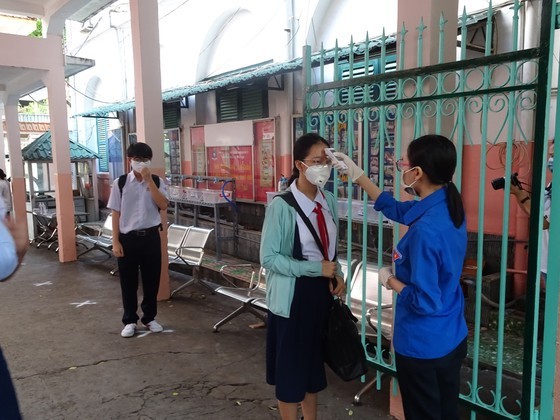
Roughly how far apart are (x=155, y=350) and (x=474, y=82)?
381cm

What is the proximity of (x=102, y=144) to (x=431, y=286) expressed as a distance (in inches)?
501

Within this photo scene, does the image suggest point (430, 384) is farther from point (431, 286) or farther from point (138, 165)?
point (138, 165)

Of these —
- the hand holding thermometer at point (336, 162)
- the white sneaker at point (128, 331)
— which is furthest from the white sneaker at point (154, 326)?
the hand holding thermometer at point (336, 162)

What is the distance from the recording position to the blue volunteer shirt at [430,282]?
1.75 meters

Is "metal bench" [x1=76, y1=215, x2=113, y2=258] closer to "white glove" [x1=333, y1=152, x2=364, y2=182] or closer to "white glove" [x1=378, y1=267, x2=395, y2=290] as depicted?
"white glove" [x1=333, y1=152, x2=364, y2=182]

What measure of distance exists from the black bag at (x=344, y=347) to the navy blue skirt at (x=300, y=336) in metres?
0.07

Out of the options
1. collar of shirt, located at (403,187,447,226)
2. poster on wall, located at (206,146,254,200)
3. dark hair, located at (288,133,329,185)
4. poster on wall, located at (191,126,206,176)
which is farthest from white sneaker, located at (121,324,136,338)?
poster on wall, located at (191,126,206,176)

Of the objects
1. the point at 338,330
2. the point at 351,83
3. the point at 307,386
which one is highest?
the point at 351,83

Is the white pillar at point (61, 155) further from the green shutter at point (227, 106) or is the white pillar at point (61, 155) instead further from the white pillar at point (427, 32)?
the white pillar at point (427, 32)

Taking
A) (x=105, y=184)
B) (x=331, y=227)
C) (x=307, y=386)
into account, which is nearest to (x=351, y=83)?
(x=331, y=227)

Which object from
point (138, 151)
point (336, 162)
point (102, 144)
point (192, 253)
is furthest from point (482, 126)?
point (102, 144)

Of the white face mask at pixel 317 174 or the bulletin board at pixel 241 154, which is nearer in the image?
the white face mask at pixel 317 174

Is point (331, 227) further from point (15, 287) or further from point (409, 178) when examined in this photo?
point (15, 287)

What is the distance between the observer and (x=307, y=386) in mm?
2412
